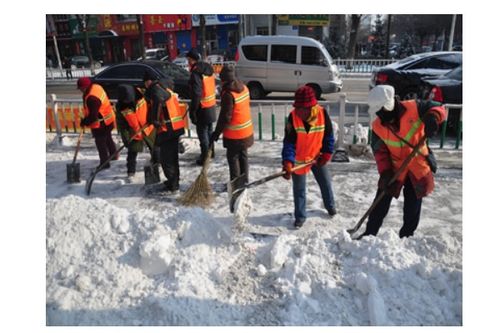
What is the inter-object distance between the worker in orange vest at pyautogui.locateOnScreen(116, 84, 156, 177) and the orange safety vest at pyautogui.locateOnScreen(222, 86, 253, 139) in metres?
1.44

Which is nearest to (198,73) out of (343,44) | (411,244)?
(411,244)

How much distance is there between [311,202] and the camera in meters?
4.93

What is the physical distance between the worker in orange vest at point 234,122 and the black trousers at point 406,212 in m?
1.62

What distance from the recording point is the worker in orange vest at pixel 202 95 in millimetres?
5516

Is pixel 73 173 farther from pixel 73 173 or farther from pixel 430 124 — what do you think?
pixel 430 124

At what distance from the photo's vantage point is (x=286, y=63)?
1215 cm

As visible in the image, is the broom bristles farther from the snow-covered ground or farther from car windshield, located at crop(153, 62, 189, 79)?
car windshield, located at crop(153, 62, 189, 79)

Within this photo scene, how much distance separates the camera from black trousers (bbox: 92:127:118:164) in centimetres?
580

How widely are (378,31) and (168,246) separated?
3724cm

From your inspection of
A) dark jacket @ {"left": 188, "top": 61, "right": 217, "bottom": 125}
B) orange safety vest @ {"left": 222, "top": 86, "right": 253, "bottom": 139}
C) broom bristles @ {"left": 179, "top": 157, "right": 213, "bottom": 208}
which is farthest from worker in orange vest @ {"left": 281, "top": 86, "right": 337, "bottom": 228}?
dark jacket @ {"left": 188, "top": 61, "right": 217, "bottom": 125}

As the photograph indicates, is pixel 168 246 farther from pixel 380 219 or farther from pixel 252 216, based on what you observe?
pixel 380 219

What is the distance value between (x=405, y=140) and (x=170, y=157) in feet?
9.78

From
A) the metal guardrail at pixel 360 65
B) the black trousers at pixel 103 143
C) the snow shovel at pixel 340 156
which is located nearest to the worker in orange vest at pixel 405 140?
the snow shovel at pixel 340 156

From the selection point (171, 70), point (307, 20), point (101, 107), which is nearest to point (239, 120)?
point (101, 107)
